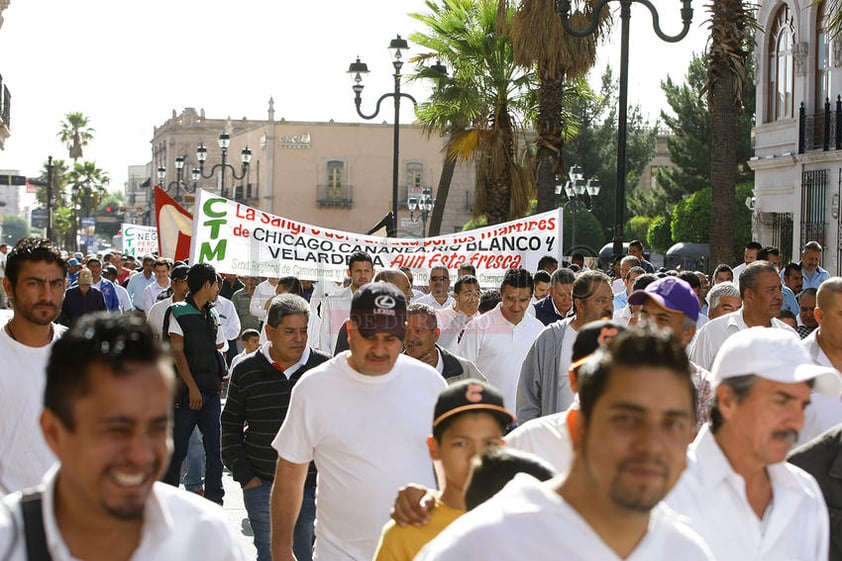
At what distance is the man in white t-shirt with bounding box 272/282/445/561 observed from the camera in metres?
5.23

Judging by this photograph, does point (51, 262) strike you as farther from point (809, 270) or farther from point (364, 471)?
point (809, 270)

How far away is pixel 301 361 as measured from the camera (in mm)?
7438

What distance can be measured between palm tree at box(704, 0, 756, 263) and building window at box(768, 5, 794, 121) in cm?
1109

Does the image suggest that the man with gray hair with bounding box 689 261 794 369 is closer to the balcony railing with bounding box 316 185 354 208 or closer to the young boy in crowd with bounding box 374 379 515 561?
the young boy in crowd with bounding box 374 379 515 561

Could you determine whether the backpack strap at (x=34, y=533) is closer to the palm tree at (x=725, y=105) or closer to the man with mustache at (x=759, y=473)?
the man with mustache at (x=759, y=473)

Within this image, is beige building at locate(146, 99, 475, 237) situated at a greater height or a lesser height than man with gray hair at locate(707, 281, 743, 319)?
greater

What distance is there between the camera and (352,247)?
14.2 m

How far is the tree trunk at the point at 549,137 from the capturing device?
23.7m

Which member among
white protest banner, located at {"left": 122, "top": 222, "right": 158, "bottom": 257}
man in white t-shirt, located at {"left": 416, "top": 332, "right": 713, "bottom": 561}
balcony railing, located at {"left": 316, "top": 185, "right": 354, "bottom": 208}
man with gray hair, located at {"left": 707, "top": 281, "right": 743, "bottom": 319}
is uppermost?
balcony railing, located at {"left": 316, "top": 185, "right": 354, "bottom": 208}

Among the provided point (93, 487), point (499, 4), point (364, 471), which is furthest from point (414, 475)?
point (499, 4)

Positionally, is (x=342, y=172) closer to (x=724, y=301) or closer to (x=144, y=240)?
(x=144, y=240)

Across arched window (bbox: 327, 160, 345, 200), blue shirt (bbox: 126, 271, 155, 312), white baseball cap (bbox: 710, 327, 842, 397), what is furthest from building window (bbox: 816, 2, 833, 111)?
arched window (bbox: 327, 160, 345, 200)

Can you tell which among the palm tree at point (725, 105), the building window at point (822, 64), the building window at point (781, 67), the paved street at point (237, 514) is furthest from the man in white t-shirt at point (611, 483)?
the building window at point (781, 67)

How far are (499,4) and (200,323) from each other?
605 inches
